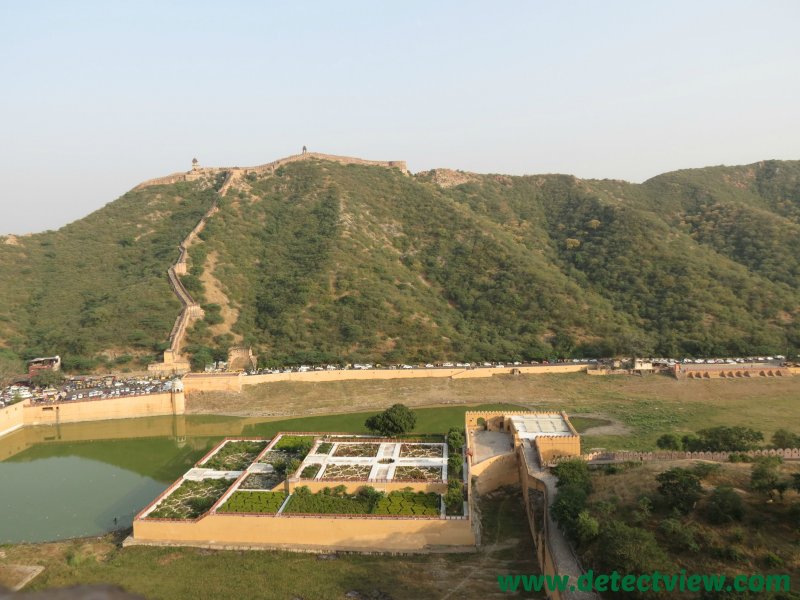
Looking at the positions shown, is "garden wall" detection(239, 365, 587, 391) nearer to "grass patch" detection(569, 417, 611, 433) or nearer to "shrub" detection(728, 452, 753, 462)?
"grass patch" detection(569, 417, 611, 433)

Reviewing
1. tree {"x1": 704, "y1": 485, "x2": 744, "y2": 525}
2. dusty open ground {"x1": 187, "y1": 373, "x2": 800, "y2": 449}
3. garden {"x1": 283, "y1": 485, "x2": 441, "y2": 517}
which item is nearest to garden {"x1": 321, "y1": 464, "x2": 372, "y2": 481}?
garden {"x1": 283, "y1": 485, "x2": 441, "y2": 517}

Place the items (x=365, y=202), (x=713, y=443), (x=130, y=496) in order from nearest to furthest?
1. (x=713, y=443)
2. (x=130, y=496)
3. (x=365, y=202)

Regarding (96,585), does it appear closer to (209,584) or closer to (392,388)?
(209,584)

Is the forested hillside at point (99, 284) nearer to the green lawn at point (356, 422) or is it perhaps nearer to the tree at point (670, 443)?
the green lawn at point (356, 422)

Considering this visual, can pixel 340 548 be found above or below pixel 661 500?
below

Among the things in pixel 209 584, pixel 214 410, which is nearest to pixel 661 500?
pixel 209 584

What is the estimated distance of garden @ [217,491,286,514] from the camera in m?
21.4

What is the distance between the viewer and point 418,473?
23891mm

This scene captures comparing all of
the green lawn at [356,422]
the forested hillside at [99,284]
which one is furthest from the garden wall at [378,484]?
the forested hillside at [99,284]

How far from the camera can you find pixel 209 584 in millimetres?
18016

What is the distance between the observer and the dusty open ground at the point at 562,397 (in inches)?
1481

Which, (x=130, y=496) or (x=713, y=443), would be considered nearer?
(x=713, y=443)

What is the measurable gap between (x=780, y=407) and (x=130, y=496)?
38833 mm

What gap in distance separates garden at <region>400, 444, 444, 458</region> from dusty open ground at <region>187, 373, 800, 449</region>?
13859 millimetres
